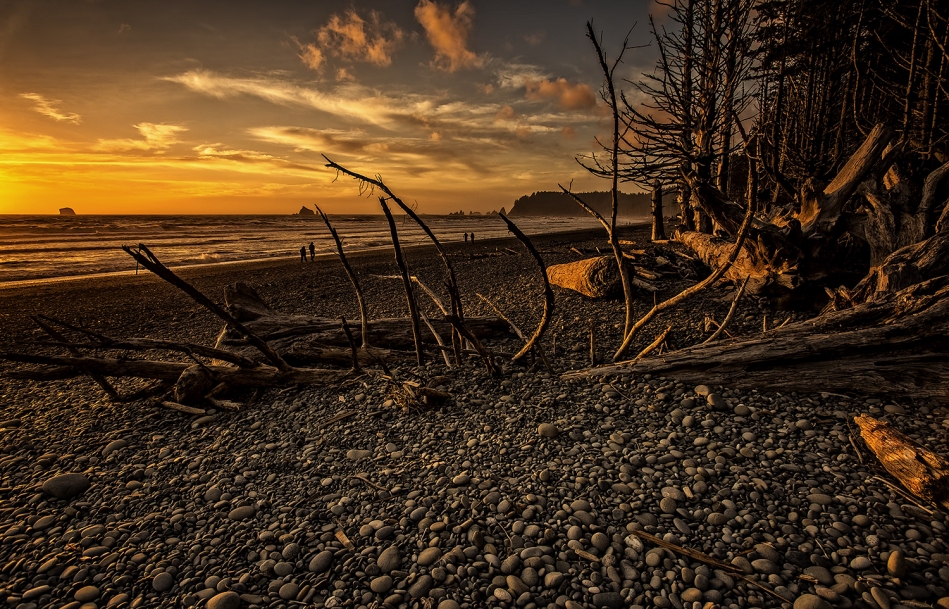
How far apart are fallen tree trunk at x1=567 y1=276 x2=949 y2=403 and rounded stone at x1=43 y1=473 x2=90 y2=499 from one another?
5.41m

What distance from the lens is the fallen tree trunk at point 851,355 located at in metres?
4.12

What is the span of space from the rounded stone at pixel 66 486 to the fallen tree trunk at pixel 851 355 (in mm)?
5415

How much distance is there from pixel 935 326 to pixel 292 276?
729 inches

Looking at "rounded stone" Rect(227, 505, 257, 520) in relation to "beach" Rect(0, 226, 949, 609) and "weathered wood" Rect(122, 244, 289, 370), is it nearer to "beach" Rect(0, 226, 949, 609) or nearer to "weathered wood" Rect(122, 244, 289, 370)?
"beach" Rect(0, 226, 949, 609)

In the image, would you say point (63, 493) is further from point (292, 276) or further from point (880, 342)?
point (292, 276)

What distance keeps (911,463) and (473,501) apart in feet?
10.0

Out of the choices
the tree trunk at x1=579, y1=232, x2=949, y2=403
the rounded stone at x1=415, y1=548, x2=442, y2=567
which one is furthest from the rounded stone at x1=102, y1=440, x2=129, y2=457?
the tree trunk at x1=579, y1=232, x2=949, y2=403

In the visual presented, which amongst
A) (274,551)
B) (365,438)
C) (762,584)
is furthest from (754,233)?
(274,551)

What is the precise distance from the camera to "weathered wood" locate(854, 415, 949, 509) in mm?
2805

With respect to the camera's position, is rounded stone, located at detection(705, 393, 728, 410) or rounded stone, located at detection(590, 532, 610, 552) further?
rounded stone, located at detection(705, 393, 728, 410)

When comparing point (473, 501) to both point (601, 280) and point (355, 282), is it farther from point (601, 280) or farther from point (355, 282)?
point (601, 280)

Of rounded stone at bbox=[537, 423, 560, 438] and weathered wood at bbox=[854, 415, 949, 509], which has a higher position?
weathered wood at bbox=[854, 415, 949, 509]

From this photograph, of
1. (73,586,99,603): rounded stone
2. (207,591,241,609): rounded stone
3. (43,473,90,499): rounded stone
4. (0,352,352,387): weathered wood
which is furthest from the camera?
(0,352,352,387): weathered wood

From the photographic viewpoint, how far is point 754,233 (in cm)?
713
